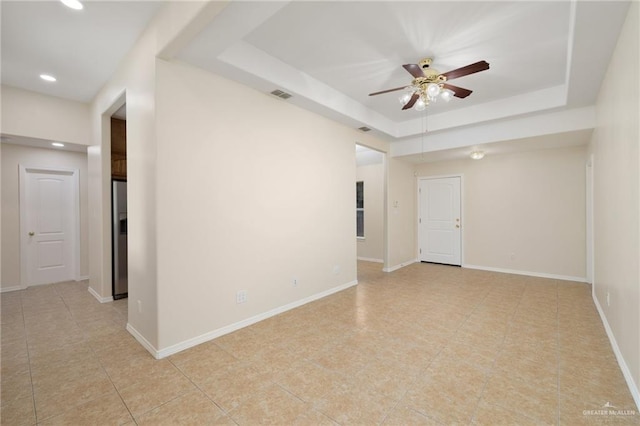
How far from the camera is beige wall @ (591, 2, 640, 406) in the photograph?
6.19 ft

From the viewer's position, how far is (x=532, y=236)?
215 inches

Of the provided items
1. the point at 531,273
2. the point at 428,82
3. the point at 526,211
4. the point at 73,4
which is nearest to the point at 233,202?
the point at 73,4

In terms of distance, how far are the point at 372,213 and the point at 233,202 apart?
469 cm

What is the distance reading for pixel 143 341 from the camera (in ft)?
8.98

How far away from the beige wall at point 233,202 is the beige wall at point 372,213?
2.91m

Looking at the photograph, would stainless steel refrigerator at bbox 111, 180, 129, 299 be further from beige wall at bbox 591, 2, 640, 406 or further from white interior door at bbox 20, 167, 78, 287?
beige wall at bbox 591, 2, 640, 406

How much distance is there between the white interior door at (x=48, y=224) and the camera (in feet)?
15.5

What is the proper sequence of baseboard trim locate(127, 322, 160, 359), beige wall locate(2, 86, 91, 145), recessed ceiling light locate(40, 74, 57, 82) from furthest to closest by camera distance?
beige wall locate(2, 86, 91, 145) → recessed ceiling light locate(40, 74, 57, 82) → baseboard trim locate(127, 322, 160, 359)

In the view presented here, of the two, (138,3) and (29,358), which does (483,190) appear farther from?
(29,358)

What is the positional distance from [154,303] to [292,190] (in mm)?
1983

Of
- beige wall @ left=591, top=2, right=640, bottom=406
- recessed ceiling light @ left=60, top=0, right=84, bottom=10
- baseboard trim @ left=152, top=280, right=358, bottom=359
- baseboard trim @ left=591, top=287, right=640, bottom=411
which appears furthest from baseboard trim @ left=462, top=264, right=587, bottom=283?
recessed ceiling light @ left=60, top=0, right=84, bottom=10

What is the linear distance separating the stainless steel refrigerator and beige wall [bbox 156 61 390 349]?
7.29 feet

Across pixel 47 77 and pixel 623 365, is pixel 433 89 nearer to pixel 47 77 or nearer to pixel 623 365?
pixel 623 365

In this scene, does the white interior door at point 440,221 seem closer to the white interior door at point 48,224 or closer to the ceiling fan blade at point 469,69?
the ceiling fan blade at point 469,69
